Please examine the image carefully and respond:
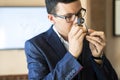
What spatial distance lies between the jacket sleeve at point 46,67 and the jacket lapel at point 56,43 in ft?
0.25

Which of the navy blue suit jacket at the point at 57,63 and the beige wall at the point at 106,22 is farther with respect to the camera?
the beige wall at the point at 106,22

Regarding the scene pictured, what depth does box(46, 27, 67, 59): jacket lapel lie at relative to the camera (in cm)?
118

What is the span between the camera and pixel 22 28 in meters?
2.52

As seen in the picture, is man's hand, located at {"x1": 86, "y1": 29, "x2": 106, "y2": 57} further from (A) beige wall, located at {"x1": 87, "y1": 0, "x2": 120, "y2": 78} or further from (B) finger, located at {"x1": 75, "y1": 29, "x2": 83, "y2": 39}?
(A) beige wall, located at {"x1": 87, "y1": 0, "x2": 120, "y2": 78}

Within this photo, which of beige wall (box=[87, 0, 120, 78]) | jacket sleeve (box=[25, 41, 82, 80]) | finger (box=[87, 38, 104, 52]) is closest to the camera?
jacket sleeve (box=[25, 41, 82, 80])

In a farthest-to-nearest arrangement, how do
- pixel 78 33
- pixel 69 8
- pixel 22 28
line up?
pixel 22 28, pixel 69 8, pixel 78 33

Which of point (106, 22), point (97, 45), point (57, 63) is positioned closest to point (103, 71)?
point (97, 45)

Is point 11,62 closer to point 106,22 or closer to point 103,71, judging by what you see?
point 106,22

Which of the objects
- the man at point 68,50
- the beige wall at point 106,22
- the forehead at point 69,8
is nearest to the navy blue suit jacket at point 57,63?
the man at point 68,50

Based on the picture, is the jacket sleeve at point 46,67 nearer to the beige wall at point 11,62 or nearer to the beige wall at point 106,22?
the beige wall at point 106,22

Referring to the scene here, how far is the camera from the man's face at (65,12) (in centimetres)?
115

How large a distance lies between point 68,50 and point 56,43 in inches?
3.7

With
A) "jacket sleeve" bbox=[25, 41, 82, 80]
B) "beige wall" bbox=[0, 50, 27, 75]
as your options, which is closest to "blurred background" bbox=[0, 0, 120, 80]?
"beige wall" bbox=[0, 50, 27, 75]

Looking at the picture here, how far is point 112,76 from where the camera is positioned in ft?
3.98
